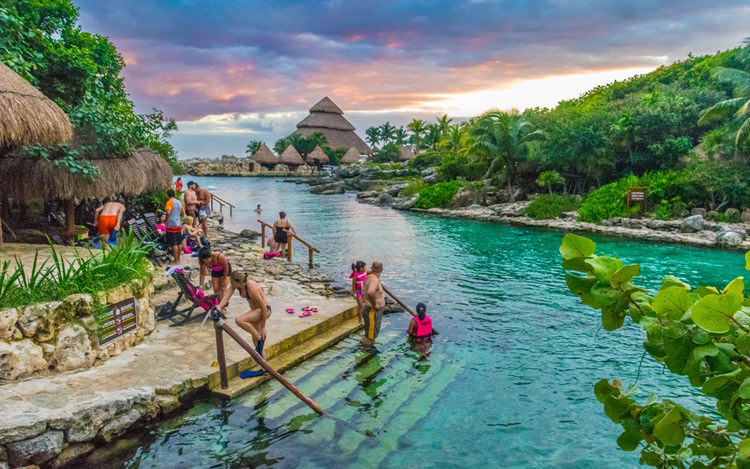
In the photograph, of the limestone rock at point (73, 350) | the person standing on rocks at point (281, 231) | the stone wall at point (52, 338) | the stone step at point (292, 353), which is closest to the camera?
the stone wall at point (52, 338)

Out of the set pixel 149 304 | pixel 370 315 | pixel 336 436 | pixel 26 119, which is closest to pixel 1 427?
pixel 149 304

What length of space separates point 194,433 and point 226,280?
2882mm

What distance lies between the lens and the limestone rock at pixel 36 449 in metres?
4.18

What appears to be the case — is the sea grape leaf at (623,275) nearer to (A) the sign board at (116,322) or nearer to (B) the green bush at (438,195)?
(A) the sign board at (116,322)

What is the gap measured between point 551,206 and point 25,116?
23.9 metres

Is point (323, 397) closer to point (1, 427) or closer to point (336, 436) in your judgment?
point (336, 436)

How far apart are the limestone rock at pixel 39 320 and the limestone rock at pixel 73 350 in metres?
0.15

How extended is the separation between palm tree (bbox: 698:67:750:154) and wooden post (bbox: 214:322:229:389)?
886 inches

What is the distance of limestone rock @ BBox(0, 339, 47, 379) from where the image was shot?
4848mm

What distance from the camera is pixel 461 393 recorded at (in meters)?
6.57

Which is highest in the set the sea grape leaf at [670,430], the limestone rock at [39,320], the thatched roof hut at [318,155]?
the thatched roof hut at [318,155]

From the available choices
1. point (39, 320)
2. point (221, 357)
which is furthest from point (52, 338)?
point (221, 357)

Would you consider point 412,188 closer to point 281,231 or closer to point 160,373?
point 281,231

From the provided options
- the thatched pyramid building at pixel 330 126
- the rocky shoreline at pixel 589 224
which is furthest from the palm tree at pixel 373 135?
the rocky shoreline at pixel 589 224
